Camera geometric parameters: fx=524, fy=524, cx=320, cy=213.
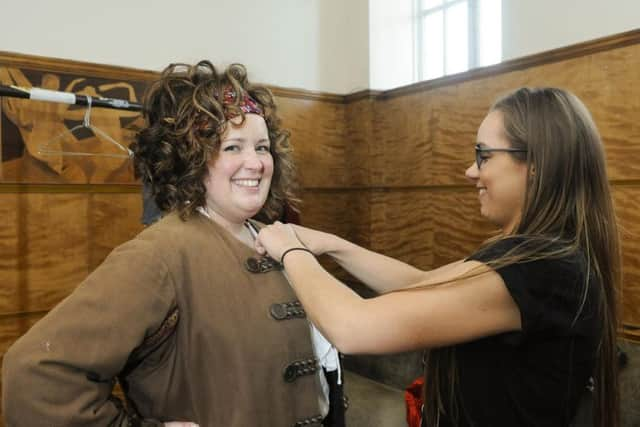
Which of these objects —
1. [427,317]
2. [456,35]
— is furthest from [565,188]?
[456,35]

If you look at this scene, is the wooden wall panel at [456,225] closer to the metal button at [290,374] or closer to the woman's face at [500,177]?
the woman's face at [500,177]

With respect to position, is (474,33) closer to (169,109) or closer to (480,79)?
(480,79)

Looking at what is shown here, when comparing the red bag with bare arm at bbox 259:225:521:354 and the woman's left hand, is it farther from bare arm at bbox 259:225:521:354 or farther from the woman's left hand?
bare arm at bbox 259:225:521:354

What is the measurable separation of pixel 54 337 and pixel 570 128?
3.65 ft

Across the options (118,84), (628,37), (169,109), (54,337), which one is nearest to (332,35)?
(118,84)

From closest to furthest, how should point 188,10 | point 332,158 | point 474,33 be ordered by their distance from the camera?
1. point 188,10
2. point 474,33
3. point 332,158

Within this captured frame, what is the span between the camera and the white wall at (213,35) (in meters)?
2.94

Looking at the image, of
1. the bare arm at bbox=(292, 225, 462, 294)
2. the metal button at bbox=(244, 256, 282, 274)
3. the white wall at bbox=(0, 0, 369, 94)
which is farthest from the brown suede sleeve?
the white wall at bbox=(0, 0, 369, 94)

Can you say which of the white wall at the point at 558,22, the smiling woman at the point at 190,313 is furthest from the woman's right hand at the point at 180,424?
the white wall at the point at 558,22

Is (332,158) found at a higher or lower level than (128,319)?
higher

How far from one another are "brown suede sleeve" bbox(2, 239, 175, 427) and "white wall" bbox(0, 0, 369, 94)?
94.6 inches

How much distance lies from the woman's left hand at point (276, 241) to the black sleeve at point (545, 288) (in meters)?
0.46

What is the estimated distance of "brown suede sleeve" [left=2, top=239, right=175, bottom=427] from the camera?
944mm

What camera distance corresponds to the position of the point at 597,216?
1.12m
